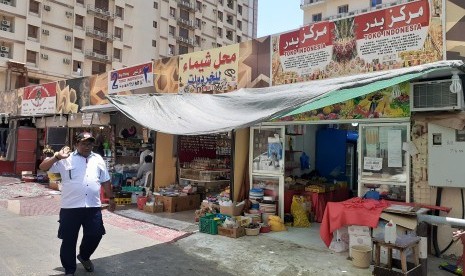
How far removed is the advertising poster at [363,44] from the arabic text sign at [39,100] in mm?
11547

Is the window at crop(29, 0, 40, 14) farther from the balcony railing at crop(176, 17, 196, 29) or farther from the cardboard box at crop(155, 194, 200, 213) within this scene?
the cardboard box at crop(155, 194, 200, 213)

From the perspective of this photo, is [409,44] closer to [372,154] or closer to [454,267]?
[372,154]

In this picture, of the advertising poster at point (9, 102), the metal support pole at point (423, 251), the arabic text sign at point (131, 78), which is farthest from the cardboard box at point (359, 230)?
the advertising poster at point (9, 102)

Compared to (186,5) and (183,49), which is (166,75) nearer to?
(183,49)

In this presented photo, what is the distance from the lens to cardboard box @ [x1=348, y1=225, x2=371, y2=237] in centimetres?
571

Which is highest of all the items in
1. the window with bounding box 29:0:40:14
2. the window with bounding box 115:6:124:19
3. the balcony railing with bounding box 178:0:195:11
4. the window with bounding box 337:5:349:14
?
the balcony railing with bounding box 178:0:195:11

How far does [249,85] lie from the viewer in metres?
8.73

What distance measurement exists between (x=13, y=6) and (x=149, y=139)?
28.2 metres

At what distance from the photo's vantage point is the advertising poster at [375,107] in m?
6.30

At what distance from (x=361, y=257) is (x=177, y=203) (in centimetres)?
534

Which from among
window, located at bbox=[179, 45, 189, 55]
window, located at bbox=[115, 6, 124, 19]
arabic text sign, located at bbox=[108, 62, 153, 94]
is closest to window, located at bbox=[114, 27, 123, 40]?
window, located at bbox=[115, 6, 124, 19]

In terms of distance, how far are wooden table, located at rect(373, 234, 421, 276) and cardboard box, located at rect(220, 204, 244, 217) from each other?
3.48m

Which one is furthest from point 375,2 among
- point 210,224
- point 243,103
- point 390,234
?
point 390,234

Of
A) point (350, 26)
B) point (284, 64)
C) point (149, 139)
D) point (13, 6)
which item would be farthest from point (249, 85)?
point (13, 6)
